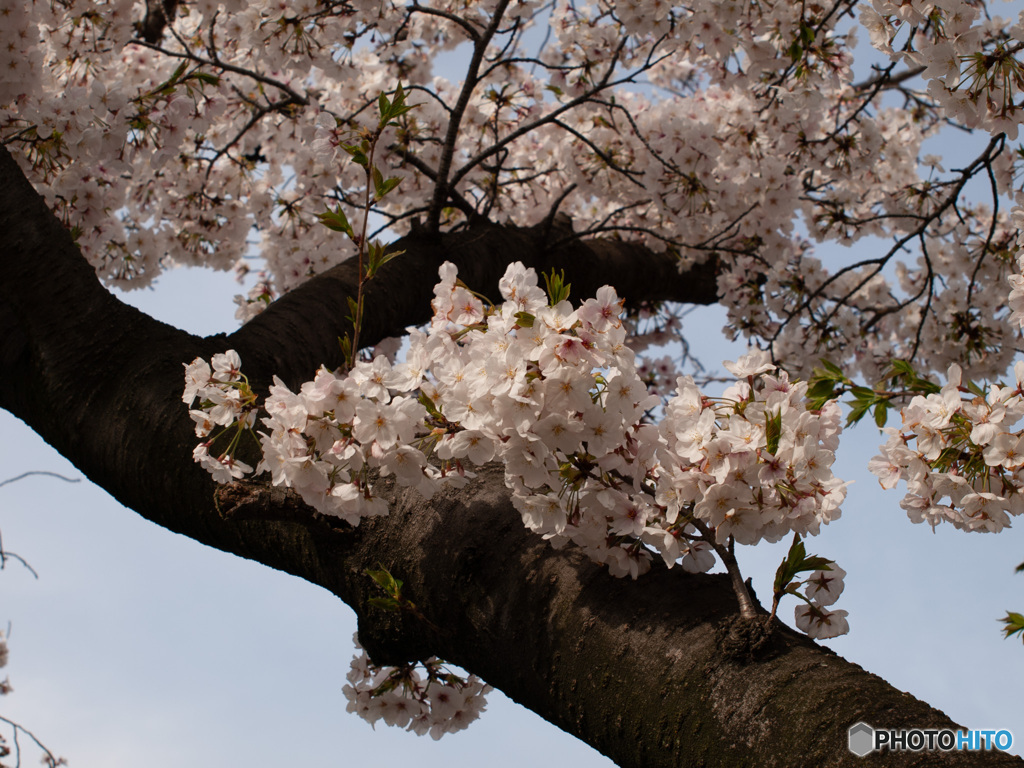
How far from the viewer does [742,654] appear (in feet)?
4.09

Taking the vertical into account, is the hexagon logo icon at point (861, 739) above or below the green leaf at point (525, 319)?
below

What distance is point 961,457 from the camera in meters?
1.81

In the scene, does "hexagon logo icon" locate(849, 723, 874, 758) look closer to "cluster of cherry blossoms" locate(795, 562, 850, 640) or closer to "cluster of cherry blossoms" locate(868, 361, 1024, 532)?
"cluster of cherry blossoms" locate(795, 562, 850, 640)

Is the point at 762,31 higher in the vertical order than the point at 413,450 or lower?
higher

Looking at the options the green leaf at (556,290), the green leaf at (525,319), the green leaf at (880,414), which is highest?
the green leaf at (880,414)

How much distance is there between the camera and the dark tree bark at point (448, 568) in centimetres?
119

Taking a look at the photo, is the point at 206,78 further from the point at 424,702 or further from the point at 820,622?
the point at 820,622

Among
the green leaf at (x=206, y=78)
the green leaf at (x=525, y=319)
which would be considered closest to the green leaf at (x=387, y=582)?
the green leaf at (x=525, y=319)

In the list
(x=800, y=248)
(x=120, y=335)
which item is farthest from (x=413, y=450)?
(x=800, y=248)

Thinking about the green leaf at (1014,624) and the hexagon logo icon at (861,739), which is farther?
the green leaf at (1014,624)

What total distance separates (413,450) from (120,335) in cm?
149

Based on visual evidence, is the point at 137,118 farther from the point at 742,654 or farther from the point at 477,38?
the point at 742,654

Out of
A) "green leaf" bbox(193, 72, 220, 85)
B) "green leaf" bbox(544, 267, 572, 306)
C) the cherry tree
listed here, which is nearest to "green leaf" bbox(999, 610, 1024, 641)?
the cherry tree

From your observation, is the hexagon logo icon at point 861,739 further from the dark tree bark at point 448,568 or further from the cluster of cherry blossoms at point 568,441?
the cluster of cherry blossoms at point 568,441
